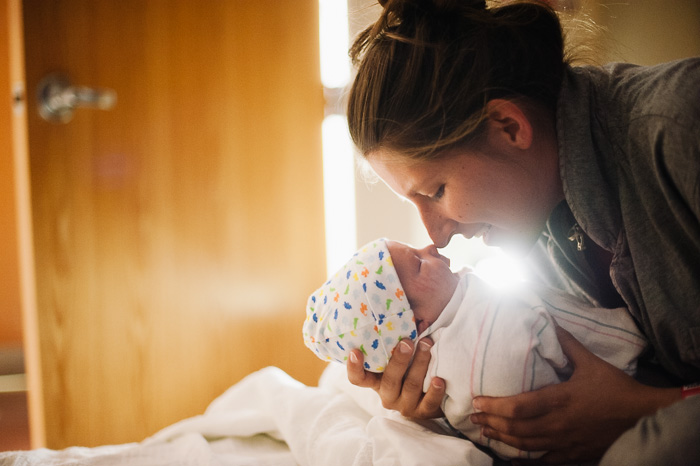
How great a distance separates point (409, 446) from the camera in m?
0.76

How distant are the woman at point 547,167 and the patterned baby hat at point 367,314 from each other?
3 cm

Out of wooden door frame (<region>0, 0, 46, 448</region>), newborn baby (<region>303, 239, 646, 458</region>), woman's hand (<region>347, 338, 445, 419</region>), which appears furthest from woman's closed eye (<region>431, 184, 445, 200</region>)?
wooden door frame (<region>0, 0, 46, 448</region>)

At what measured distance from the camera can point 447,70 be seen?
836 mm

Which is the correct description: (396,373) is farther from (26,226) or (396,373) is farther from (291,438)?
(26,226)

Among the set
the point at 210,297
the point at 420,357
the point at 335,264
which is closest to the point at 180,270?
the point at 210,297

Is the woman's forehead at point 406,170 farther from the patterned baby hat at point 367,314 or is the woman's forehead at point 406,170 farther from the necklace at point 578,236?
the necklace at point 578,236

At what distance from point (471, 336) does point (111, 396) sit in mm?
984

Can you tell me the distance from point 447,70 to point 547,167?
0.24 m

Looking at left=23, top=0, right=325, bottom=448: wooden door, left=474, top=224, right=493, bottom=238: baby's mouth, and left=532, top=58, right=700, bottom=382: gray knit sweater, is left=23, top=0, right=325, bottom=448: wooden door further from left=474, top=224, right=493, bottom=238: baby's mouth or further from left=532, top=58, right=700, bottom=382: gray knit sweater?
left=532, top=58, right=700, bottom=382: gray knit sweater

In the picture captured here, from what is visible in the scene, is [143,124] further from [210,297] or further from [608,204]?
[608,204]

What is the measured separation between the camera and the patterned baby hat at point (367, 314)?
2.94 ft

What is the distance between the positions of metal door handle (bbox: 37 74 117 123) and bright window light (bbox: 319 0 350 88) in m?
0.75

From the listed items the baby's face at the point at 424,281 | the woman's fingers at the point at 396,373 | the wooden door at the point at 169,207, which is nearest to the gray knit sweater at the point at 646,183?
the baby's face at the point at 424,281

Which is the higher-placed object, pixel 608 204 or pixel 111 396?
pixel 608 204
